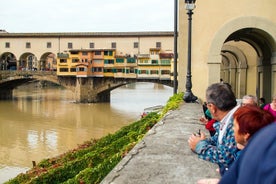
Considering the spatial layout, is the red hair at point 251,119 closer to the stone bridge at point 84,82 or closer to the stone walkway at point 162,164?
the stone walkway at point 162,164

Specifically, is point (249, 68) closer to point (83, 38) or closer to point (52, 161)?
point (52, 161)

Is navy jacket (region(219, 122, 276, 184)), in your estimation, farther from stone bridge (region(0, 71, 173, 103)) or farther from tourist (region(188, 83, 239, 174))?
stone bridge (region(0, 71, 173, 103))

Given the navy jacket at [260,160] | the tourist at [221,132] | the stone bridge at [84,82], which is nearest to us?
the navy jacket at [260,160]

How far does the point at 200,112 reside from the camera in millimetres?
7426

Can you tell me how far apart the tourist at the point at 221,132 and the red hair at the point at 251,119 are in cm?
81

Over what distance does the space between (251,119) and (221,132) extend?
1.04 metres

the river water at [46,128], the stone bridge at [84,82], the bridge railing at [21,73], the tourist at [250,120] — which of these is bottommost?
the river water at [46,128]

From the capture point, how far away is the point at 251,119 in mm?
Result: 1913

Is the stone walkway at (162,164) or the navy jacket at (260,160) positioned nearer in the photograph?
the navy jacket at (260,160)

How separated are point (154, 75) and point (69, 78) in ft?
38.0

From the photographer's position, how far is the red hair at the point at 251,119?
1.88 metres

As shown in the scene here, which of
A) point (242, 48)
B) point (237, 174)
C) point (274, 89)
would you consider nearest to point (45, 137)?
point (242, 48)

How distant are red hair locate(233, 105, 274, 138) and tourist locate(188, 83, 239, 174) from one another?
0.81 m

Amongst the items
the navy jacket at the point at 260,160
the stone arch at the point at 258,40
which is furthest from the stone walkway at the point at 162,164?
the stone arch at the point at 258,40
